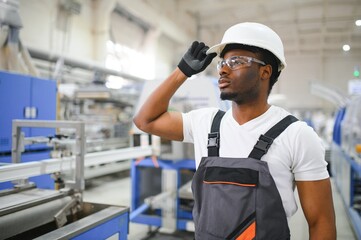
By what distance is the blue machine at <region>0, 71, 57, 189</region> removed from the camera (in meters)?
3.44

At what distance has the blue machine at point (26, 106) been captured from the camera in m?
3.44

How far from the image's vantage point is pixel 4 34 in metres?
3.85

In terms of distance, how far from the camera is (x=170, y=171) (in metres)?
3.37

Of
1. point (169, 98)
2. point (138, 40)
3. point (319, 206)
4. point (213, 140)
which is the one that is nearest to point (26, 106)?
point (169, 98)

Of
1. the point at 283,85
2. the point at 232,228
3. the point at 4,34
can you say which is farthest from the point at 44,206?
the point at 283,85

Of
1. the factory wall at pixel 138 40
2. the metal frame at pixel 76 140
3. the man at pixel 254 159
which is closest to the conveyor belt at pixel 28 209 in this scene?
the metal frame at pixel 76 140

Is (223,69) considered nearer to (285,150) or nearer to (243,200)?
(285,150)

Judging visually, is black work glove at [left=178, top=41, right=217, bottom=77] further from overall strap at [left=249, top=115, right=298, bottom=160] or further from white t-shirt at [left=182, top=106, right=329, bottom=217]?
overall strap at [left=249, top=115, right=298, bottom=160]

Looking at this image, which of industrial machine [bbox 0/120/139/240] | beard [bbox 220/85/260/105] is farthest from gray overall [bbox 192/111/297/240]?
industrial machine [bbox 0/120/139/240]

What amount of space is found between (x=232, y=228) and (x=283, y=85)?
49.0ft

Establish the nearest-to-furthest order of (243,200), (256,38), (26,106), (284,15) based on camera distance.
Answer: (243,200) → (256,38) → (26,106) → (284,15)

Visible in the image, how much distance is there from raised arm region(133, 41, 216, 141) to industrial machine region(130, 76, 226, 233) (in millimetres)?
1590

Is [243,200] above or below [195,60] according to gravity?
below

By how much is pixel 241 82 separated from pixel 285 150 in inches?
12.0
